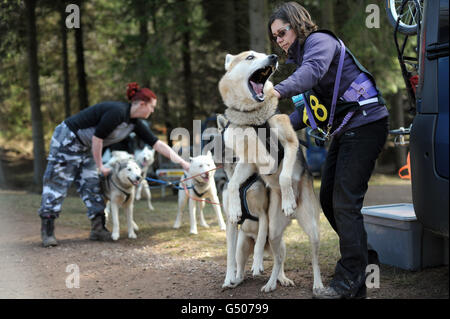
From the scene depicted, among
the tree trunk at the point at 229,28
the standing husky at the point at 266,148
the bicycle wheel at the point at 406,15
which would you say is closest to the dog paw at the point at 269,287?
the standing husky at the point at 266,148

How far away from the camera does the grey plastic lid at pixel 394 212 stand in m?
3.99

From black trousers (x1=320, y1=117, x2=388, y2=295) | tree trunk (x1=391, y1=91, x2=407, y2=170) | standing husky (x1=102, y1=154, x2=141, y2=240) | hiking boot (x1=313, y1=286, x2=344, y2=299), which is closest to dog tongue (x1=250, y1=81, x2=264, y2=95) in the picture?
black trousers (x1=320, y1=117, x2=388, y2=295)

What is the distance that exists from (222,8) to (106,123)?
357 inches

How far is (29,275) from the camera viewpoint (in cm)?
436

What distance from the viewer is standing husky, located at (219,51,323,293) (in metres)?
A: 3.27

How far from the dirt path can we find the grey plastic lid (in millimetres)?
A: 506

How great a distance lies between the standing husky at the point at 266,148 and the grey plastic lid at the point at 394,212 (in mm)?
939

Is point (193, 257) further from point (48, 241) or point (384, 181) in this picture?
point (384, 181)

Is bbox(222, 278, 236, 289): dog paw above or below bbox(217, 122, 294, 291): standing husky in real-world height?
below

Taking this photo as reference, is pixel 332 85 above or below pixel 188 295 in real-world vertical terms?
above

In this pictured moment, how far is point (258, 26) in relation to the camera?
8.43 m

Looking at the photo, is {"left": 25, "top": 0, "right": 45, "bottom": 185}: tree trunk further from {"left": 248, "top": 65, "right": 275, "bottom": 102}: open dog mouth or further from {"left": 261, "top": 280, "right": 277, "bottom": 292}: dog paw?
{"left": 248, "top": 65, "right": 275, "bottom": 102}: open dog mouth

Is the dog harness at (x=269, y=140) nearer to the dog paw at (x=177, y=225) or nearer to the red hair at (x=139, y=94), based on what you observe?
the red hair at (x=139, y=94)
